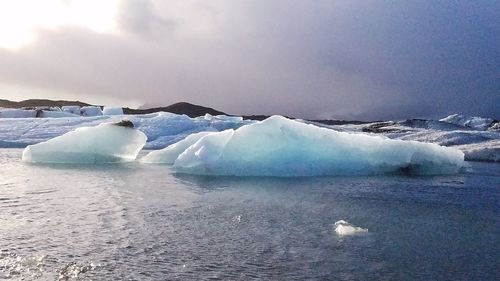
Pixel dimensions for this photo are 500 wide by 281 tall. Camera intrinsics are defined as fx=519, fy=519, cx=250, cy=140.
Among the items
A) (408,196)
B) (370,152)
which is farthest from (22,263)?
(370,152)

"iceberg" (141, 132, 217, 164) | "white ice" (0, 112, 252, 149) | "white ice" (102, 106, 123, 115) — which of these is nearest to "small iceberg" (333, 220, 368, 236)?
"iceberg" (141, 132, 217, 164)

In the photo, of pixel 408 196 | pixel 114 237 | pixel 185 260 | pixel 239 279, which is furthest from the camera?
pixel 408 196

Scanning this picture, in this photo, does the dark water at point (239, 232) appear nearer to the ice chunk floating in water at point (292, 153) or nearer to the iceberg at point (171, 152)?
the ice chunk floating in water at point (292, 153)

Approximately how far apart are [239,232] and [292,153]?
551cm

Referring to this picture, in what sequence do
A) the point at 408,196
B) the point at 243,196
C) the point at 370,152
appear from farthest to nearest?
the point at 370,152 < the point at 408,196 < the point at 243,196

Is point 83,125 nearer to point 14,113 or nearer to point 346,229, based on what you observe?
point 14,113

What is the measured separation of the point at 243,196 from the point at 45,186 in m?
2.68

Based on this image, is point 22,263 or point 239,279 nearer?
point 239,279

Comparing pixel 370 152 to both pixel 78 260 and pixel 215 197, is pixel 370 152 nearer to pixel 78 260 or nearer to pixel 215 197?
pixel 215 197

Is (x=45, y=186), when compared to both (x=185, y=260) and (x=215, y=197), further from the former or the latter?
(x=185, y=260)

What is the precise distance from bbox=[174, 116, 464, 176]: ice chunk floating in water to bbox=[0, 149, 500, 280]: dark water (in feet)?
5.69

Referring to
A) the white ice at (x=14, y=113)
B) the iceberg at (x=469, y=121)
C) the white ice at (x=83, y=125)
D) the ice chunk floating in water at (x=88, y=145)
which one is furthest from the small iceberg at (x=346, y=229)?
the iceberg at (x=469, y=121)

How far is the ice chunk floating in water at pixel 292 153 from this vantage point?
931cm

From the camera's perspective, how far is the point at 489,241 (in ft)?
13.8
